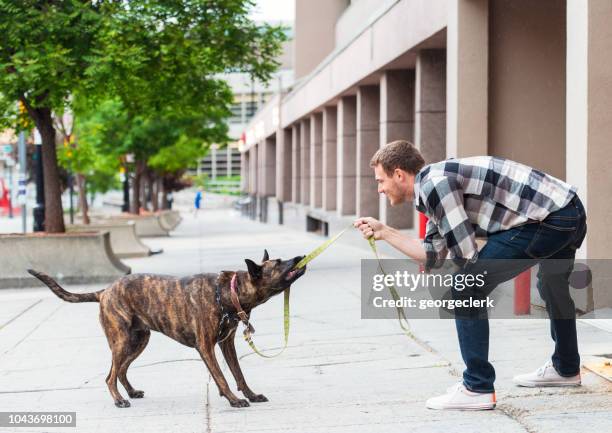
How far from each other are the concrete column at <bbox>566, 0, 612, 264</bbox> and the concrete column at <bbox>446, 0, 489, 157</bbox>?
15.7ft

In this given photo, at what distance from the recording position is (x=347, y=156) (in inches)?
1087

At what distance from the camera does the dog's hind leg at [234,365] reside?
6.18m

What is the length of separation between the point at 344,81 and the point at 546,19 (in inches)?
457

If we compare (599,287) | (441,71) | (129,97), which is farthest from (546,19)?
(129,97)

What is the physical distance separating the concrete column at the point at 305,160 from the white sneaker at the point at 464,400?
33.0 m

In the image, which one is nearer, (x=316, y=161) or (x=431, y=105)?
(x=431, y=105)

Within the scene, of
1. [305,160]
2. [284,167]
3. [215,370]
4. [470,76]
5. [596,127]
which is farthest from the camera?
[284,167]

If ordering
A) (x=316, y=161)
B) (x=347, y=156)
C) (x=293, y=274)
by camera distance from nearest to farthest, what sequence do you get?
(x=293, y=274) < (x=347, y=156) < (x=316, y=161)

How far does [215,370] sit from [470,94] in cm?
990

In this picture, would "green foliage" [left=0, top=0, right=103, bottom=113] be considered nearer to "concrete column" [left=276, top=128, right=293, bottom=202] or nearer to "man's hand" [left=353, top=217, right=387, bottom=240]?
"man's hand" [left=353, top=217, right=387, bottom=240]

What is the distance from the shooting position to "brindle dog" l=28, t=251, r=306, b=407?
5.86 meters

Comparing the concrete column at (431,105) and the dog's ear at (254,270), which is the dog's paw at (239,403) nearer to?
the dog's ear at (254,270)

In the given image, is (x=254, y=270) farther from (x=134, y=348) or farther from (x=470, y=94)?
(x=470, y=94)

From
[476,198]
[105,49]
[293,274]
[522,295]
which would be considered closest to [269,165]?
[105,49]
